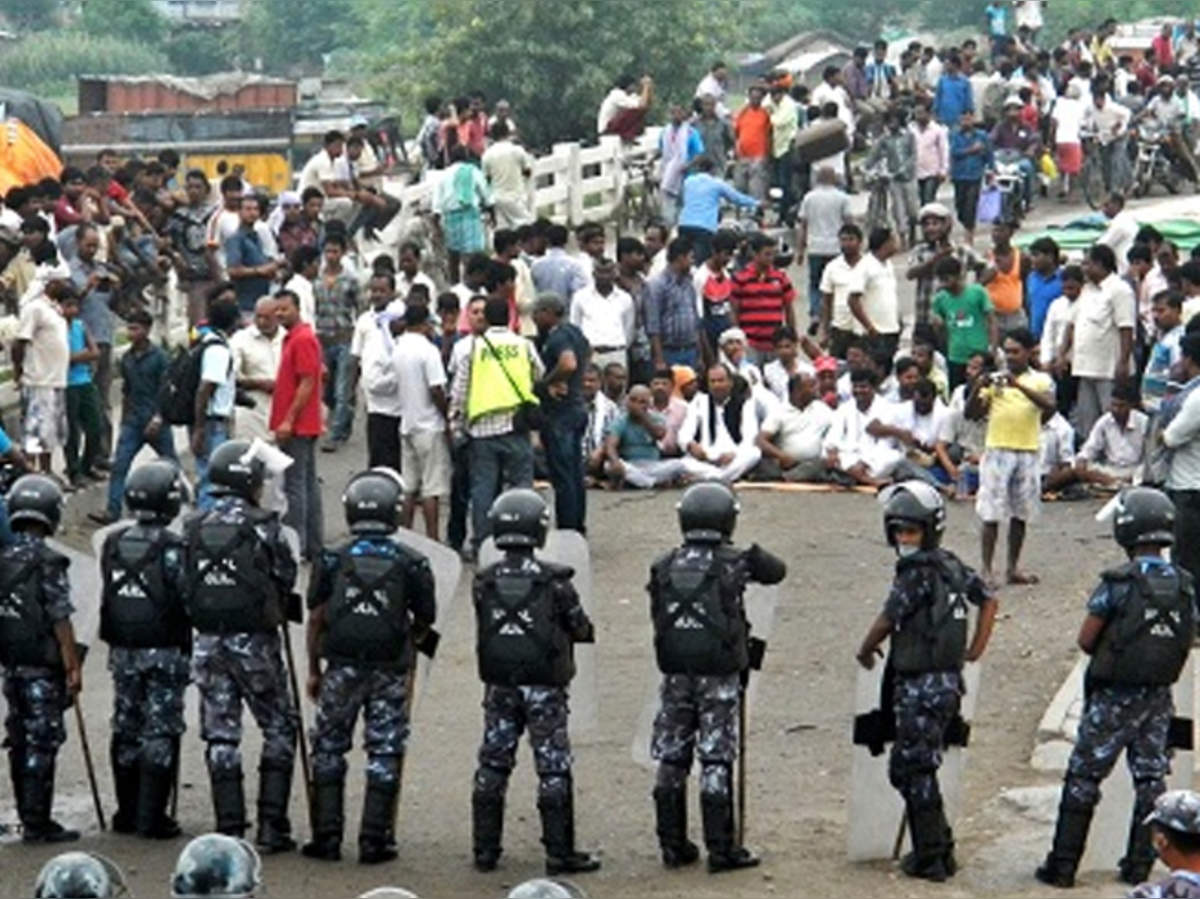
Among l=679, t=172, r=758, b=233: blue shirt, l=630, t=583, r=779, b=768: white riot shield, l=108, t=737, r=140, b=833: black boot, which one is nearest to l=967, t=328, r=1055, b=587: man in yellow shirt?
l=630, t=583, r=779, b=768: white riot shield

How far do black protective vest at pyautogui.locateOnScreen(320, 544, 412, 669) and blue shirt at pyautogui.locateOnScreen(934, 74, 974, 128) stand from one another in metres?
19.5

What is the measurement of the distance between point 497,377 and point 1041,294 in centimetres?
534

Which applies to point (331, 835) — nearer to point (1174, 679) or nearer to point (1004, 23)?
point (1174, 679)

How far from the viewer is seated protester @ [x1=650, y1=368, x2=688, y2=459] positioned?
21.9 metres

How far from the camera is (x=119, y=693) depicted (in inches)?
557

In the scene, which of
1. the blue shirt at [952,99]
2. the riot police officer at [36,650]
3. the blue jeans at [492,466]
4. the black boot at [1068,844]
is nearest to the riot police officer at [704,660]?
the black boot at [1068,844]

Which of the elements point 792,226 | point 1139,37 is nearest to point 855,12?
point 1139,37

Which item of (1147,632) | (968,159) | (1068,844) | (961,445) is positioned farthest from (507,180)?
(1147,632)

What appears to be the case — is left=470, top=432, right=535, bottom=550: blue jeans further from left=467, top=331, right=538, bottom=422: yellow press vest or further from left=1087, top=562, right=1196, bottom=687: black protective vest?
left=1087, top=562, right=1196, bottom=687: black protective vest

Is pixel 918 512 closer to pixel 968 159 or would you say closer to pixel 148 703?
pixel 148 703

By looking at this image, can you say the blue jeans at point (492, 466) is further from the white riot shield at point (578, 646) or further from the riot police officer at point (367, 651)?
the riot police officer at point (367, 651)

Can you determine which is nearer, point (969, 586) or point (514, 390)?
point (969, 586)

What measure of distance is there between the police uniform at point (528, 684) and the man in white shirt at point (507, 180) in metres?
14.3

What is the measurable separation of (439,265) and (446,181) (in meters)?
0.78
